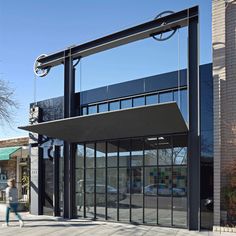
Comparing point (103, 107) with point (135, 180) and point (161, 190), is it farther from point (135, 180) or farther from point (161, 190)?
point (161, 190)

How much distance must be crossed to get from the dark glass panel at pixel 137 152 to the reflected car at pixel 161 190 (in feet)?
3.24

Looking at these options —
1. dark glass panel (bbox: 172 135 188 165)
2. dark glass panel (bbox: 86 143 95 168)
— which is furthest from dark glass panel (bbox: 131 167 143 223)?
dark glass panel (bbox: 86 143 95 168)

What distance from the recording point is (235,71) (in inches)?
515

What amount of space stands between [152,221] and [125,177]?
203 cm

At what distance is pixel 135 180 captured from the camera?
49.0 feet

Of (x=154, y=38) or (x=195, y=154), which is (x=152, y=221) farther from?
(x=154, y=38)

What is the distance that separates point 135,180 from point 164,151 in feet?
5.72

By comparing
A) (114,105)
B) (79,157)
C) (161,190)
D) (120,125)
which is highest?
(114,105)

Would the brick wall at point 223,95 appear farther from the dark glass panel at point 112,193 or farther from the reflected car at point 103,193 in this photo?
the dark glass panel at point 112,193

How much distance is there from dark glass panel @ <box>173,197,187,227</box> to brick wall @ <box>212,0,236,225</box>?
4.33 feet

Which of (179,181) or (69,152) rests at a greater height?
(69,152)

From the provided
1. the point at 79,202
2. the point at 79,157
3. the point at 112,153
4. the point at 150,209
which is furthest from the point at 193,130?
the point at 79,202

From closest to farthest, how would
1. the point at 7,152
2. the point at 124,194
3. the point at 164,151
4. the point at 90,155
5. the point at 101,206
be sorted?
the point at 164,151 < the point at 124,194 < the point at 101,206 < the point at 90,155 < the point at 7,152

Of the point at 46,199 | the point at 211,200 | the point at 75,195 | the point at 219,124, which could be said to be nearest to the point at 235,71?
the point at 219,124
